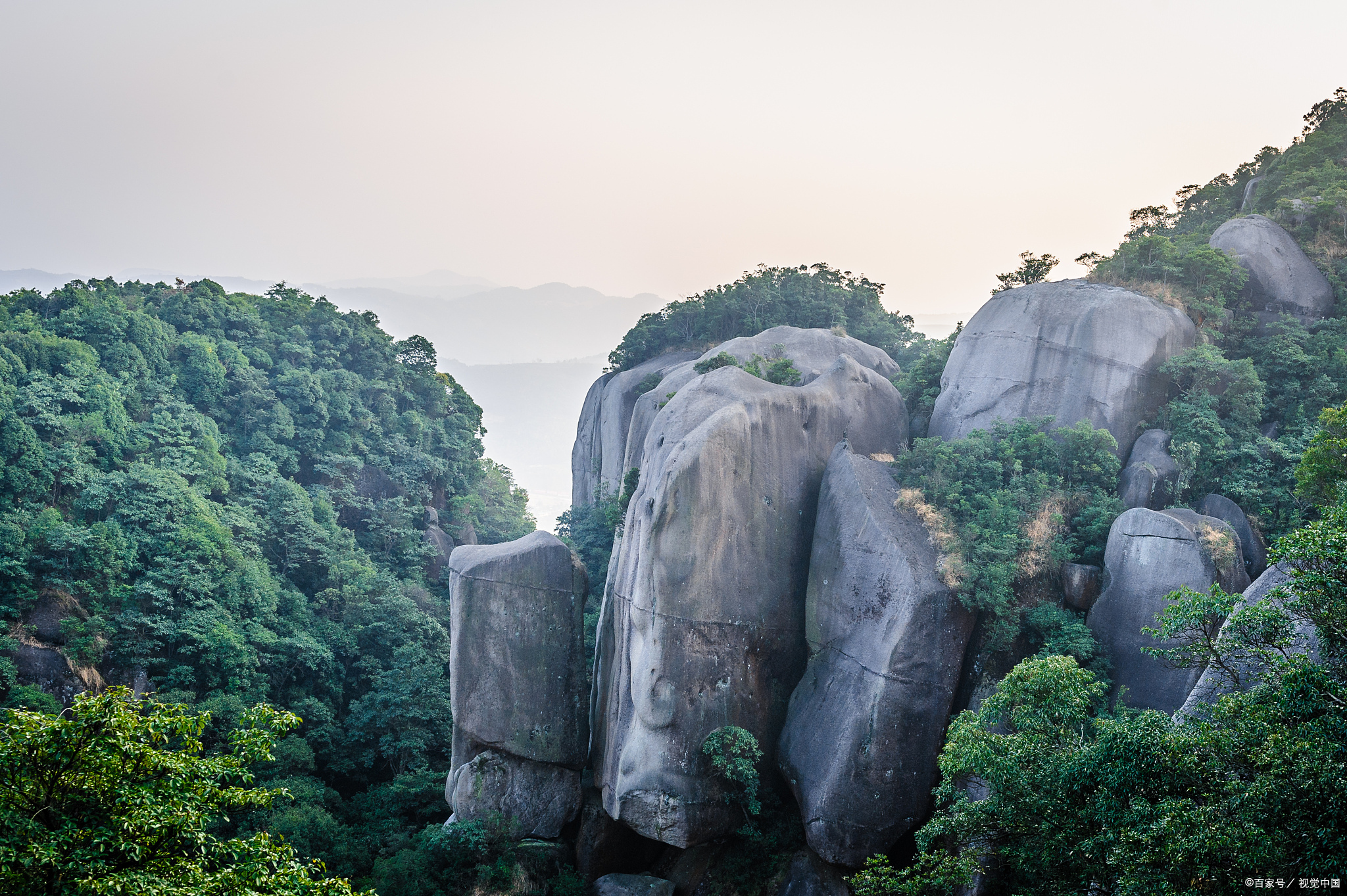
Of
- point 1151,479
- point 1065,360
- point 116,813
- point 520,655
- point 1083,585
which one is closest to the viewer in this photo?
point 116,813

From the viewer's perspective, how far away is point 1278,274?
22312 mm

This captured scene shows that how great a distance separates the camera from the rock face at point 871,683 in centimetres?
1534

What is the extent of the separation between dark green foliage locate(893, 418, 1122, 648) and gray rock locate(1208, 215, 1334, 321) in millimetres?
8468

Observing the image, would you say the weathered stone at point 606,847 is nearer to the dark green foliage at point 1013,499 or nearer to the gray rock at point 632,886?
the gray rock at point 632,886

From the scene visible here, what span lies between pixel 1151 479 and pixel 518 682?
15.3 m

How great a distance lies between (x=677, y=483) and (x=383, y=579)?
50.2 ft

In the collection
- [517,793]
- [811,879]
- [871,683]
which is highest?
[871,683]

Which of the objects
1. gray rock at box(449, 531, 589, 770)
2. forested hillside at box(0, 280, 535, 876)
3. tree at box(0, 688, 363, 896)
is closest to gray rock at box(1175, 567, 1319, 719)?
tree at box(0, 688, 363, 896)

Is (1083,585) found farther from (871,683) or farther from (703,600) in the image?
(703,600)

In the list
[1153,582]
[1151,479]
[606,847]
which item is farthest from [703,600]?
[1151,479]

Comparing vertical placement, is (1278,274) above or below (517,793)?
above

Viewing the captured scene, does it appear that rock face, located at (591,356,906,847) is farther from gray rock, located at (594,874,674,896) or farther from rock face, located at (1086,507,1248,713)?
rock face, located at (1086,507,1248,713)

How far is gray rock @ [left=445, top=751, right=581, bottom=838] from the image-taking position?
18438mm

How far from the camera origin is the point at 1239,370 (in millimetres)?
19031
